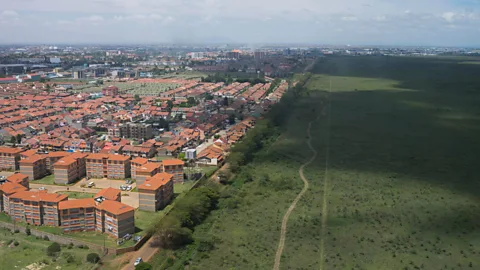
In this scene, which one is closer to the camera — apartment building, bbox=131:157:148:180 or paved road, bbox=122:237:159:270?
paved road, bbox=122:237:159:270

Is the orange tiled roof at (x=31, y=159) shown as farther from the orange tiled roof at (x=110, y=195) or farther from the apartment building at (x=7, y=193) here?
the orange tiled roof at (x=110, y=195)

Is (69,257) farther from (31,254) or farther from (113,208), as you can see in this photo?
(113,208)

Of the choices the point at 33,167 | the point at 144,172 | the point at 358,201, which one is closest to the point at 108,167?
the point at 144,172

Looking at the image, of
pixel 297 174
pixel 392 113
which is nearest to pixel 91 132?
pixel 297 174

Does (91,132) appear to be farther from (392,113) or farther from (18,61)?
(18,61)

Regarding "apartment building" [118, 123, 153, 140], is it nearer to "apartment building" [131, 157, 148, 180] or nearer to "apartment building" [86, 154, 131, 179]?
"apartment building" [86, 154, 131, 179]

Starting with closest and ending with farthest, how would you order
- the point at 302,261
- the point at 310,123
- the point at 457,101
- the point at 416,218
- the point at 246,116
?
the point at 302,261 < the point at 416,218 < the point at 310,123 < the point at 246,116 < the point at 457,101

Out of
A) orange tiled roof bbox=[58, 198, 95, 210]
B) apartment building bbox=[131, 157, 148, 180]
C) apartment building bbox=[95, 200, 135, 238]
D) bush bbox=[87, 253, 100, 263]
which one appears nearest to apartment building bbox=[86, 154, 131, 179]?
apartment building bbox=[131, 157, 148, 180]
